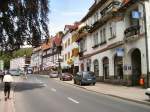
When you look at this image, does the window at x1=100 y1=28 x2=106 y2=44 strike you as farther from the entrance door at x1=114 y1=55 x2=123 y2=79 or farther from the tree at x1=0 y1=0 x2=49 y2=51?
the tree at x1=0 y1=0 x2=49 y2=51

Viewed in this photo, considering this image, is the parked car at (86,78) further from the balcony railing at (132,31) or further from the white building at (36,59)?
the white building at (36,59)

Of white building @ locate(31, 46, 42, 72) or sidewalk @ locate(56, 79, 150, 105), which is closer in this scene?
sidewalk @ locate(56, 79, 150, 105)

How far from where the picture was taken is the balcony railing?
34688mm

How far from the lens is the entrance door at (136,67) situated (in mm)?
37594

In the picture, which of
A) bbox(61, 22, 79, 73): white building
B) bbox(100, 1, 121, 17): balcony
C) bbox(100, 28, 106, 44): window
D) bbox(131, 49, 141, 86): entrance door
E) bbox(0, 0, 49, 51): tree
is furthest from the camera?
bbox(61, 22, 79, 73): white building

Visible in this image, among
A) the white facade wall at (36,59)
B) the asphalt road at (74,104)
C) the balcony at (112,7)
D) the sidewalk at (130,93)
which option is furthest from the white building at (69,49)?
the asphalt road at (74,104)

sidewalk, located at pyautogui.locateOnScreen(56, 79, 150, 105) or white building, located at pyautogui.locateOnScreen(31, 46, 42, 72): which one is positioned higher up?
white building, located at pyautogui.locateOnScreen(31, 46, 42, 72)

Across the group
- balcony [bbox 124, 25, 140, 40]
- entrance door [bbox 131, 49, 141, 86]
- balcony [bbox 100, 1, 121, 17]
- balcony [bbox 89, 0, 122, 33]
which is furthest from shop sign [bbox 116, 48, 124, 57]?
balcony [bbox 100, 1, 121, 17]

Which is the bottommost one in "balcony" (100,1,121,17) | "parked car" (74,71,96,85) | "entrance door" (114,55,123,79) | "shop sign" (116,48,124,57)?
"parked car" (74,71,96,85)

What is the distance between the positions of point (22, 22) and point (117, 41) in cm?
1175

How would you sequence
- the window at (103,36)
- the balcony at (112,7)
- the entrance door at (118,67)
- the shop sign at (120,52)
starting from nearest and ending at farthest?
the shop sign at (120,52) < the entrance door at (118,67) < the balcony at (112,7) < the window at (103,36)

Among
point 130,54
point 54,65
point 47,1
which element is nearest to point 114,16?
point 130,54

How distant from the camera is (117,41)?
133 ft

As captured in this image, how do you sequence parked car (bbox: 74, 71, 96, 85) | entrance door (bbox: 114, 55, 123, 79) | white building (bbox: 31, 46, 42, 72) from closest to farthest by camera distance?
entrance door (bbox: 114, 55, 123, 79)
parked car (bbox: 74, 71, 96, 85)
white building (bbox: 31, 46, 42, 72)
